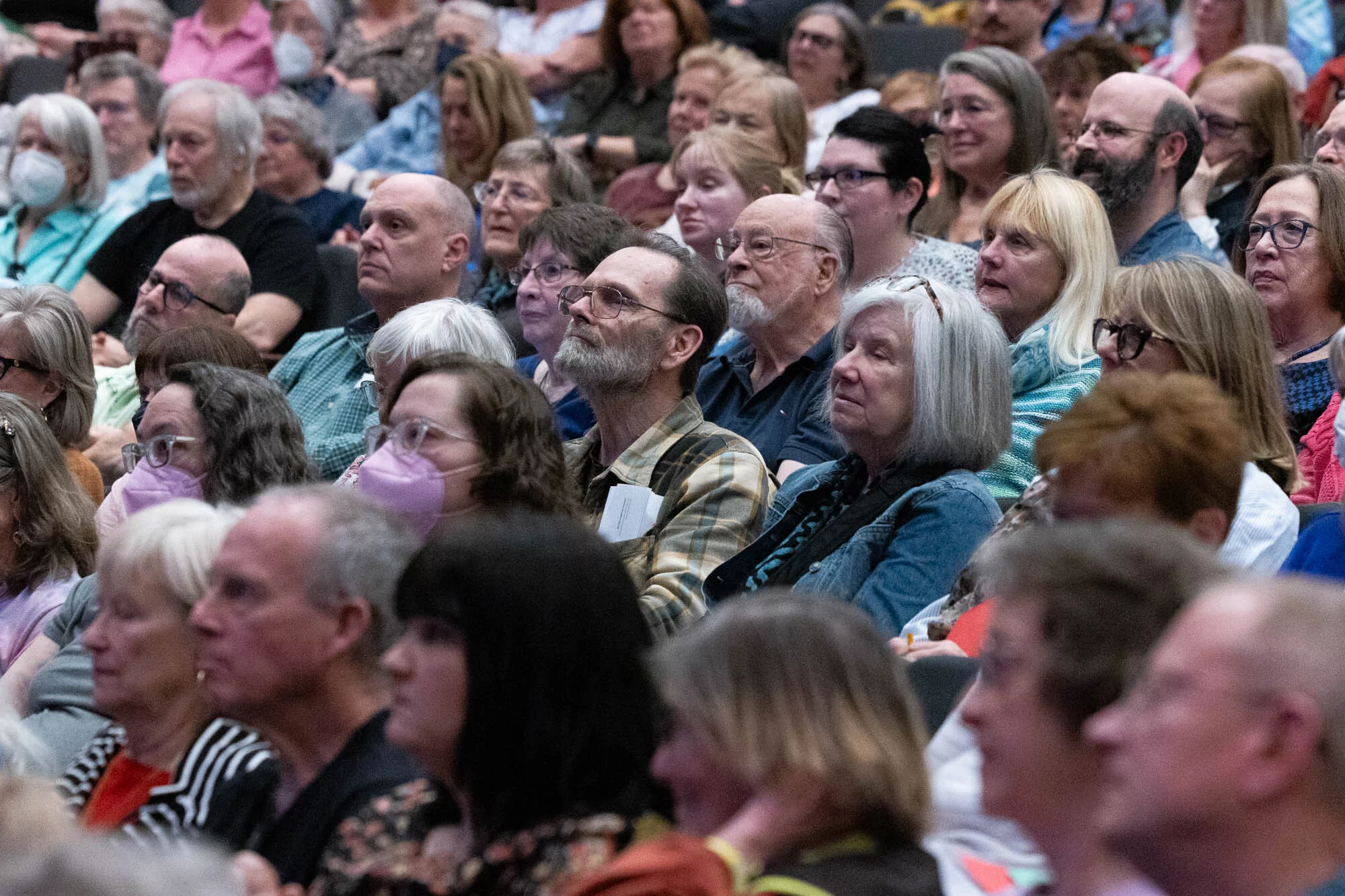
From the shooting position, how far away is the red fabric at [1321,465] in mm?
3652

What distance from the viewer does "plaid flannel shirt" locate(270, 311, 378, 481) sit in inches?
190

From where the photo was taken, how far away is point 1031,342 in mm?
4191

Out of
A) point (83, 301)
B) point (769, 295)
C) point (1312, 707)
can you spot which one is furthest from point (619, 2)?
point (1312, 707)

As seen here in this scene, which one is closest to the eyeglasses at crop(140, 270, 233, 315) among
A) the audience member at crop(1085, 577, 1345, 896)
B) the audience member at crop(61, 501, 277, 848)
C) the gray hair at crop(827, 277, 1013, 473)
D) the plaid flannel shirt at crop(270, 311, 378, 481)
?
the plaid flannel shirt at crop(270, 311, 378, 481)

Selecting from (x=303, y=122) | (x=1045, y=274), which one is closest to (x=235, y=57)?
(x=303, y=122)

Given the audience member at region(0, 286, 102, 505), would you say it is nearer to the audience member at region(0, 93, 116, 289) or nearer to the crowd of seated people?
the crowd of seated people

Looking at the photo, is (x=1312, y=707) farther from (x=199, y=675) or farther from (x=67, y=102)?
(x=67, y=102)

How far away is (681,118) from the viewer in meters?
6.66

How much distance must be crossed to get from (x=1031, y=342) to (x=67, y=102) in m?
3.85

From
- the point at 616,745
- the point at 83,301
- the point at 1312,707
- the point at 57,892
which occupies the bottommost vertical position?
the point at 83,301

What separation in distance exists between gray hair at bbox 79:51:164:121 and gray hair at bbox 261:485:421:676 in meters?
5.00

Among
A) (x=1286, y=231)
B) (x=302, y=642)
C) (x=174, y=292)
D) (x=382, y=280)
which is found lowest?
(x=174, y=292)

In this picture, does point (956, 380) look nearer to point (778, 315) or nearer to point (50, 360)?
point (778, 315)

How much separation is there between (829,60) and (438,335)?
11.0 feet
